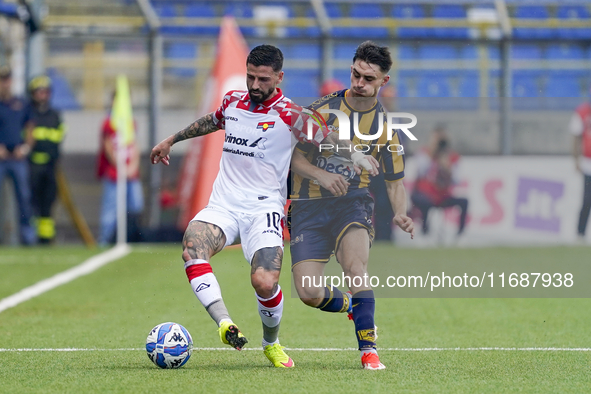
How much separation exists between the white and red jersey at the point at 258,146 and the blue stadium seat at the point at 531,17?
32.9 feet

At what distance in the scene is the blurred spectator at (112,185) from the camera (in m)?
13.8

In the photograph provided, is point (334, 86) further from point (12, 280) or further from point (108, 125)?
point (12, 280)

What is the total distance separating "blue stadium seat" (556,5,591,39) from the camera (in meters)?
14.7

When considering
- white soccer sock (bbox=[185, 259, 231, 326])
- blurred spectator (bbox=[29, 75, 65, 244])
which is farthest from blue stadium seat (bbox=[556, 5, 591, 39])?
white soccer sock (bbox=[185, 259, 231, 326])

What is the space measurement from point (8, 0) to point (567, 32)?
28.4ft

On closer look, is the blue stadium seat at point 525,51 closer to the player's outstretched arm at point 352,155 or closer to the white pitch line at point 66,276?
the white pitch line at point 66,276

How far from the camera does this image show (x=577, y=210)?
1345cm

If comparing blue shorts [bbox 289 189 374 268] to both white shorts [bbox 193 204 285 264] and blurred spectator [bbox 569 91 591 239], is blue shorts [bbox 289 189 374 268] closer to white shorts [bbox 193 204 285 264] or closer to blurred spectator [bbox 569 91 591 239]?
white shorts [bbox 193 204 285 264]

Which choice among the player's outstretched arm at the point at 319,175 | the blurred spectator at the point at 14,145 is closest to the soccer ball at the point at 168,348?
the player's outstretched arm at the point at 319,175

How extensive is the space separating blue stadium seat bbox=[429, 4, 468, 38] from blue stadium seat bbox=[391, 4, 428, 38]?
189 millimetres

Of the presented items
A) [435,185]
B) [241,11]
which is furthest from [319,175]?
[241,11]

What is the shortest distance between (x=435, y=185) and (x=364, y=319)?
835 cm

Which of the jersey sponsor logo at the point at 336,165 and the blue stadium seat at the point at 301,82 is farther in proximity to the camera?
the blue stadium seat at the point at 301,82

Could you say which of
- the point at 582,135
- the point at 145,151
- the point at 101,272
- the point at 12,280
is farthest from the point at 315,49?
the point at 12,280
